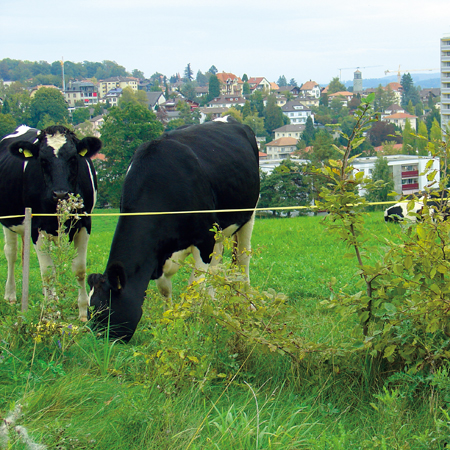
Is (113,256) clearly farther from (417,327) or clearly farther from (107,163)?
(107,163)

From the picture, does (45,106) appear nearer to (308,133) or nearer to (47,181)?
(308,133)

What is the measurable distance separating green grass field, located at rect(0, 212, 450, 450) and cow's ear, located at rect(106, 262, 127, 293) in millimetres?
385

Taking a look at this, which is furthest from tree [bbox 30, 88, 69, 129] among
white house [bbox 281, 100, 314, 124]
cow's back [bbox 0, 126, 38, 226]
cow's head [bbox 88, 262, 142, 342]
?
cow's head [bbox 88, 262, 142, 342]

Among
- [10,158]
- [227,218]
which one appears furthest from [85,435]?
[10,158]

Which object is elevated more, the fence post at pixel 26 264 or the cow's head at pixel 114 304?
the fence post at pixel 26 264

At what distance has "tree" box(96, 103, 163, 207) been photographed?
47.1 metres

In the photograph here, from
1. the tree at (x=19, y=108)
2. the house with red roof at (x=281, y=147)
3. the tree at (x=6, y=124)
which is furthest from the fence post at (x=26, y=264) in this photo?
the house with red roof at (x=281, y=147)

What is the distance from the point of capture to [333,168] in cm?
382

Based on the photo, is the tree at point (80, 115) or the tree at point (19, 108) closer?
the tree at point (19, 108)

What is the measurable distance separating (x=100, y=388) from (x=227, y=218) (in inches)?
122

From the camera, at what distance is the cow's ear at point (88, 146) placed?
615 cm

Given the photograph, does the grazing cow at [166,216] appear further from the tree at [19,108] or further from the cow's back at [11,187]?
the tree at [19,108]

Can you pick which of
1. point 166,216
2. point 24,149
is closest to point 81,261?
point 24,149

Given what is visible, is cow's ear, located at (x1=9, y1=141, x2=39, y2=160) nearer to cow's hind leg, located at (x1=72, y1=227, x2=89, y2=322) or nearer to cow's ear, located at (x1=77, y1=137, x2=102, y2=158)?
cow's ear, located at (x1=77, y1=137, x2=102, y2=158)
